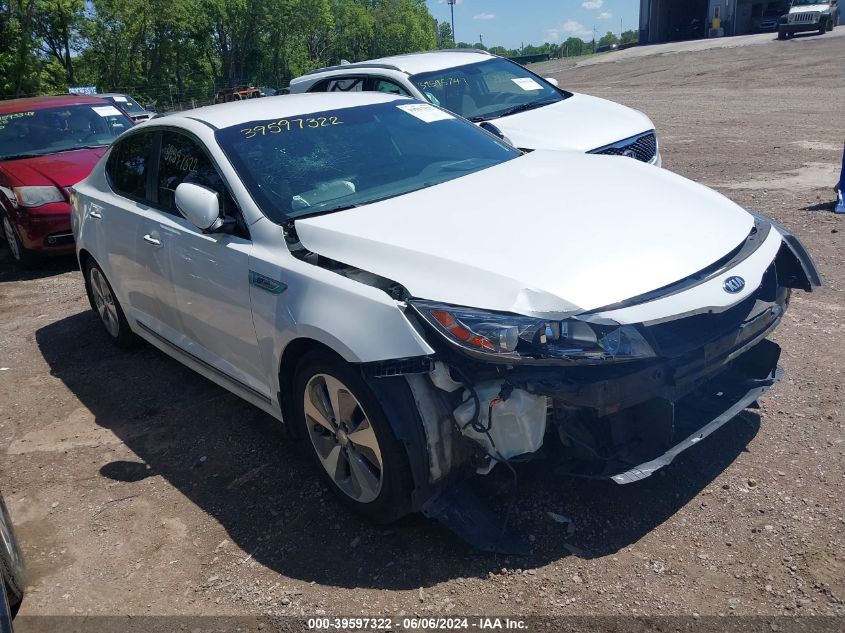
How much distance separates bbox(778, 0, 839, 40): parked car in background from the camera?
3684 centimetres

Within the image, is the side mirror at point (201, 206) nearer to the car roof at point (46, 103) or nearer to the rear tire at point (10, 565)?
the rear tire at point (10, 565)

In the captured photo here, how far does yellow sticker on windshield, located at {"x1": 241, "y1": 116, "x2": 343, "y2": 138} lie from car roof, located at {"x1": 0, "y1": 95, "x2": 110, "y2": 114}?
650 centimetres

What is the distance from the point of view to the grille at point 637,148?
732 centimetres

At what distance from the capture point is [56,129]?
923 centimetres

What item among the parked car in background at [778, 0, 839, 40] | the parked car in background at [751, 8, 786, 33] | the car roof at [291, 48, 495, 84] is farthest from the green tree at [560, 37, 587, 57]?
the car roof at [291, 48, 495, 84]

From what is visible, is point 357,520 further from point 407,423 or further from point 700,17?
point 700,17

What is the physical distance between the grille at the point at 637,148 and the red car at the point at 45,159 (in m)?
5.69

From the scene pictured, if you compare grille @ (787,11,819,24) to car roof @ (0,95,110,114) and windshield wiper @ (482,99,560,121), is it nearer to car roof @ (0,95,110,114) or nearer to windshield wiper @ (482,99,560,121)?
windshield wiper @ (482,99,560,121)

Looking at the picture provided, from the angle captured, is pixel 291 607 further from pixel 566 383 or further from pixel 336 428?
pixel 566 383

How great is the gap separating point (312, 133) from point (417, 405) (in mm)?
1946

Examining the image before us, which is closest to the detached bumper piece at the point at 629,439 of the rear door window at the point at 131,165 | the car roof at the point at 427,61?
the rear door window at the point at 131,165

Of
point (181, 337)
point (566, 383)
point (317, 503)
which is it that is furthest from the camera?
point (181, 337)

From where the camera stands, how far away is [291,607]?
9.91ft

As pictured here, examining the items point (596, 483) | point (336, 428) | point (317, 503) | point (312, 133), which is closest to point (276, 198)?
point (312, 133)
